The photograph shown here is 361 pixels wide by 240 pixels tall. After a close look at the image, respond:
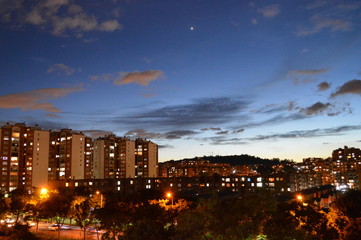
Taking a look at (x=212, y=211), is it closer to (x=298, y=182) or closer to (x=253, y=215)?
(x=253, y=215)

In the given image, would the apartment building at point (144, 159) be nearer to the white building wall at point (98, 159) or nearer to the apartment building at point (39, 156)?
the white building wall at point (98, 159)

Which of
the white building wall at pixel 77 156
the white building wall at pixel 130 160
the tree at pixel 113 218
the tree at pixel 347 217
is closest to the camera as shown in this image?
the tree at pixel 347 217

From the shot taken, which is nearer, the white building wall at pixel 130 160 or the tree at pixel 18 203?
the tree at pixel 18 203

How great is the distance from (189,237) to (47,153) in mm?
112996

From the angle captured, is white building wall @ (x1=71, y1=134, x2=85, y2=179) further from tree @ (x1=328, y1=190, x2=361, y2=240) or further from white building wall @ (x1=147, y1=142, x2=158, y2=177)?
tree @ (x1=328, y1=190, x2=361, y2=240)

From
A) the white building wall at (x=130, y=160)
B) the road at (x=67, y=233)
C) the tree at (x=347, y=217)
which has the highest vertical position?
the white building wall at (x=130, y=160)

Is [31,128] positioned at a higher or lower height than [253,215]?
higher

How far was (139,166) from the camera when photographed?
541ft

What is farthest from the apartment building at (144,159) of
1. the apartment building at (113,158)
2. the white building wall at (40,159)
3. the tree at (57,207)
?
the tree at (57,207)

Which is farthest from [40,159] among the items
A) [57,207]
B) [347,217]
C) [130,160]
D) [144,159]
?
[347,217]

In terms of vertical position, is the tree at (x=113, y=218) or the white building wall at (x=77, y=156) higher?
the white building wall at (x=77, y=156)

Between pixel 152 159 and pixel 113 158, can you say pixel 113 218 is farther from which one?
pixel 152 159

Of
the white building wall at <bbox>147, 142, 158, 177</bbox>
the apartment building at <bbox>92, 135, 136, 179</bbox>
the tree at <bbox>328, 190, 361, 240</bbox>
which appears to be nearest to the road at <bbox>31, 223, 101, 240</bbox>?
the tree at <bbox>328, 190, 361, 240</bbox>

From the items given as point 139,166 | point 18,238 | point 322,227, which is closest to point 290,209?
point 322,227
